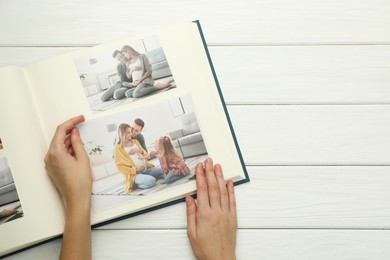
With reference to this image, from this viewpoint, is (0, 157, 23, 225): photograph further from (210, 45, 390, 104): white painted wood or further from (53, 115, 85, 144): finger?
(210, 45, 390, 104): white painted wood

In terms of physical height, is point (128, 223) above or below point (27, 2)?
below

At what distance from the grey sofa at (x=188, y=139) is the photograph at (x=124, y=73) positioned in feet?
0.21

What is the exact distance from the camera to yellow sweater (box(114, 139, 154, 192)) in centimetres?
52

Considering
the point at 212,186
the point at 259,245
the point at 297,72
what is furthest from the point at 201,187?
the point at 297,72

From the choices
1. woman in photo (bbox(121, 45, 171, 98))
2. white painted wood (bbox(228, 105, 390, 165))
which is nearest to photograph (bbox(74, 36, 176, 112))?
woman in photo (bbox(121, 45, 171, 98))

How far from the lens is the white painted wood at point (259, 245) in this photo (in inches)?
20.3

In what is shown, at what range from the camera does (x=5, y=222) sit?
501mm

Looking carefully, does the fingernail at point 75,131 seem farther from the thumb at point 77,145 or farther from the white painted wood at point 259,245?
the white painted wood at point 259,245

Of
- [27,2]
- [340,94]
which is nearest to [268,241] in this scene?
[340,94]

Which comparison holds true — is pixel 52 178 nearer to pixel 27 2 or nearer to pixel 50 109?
pixel 50 109

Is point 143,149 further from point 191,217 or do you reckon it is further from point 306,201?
point 306,201

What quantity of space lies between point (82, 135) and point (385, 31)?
1.68 feet

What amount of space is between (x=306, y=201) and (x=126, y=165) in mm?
274

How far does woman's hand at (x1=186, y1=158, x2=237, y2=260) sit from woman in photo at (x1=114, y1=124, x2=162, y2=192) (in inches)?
2.5
